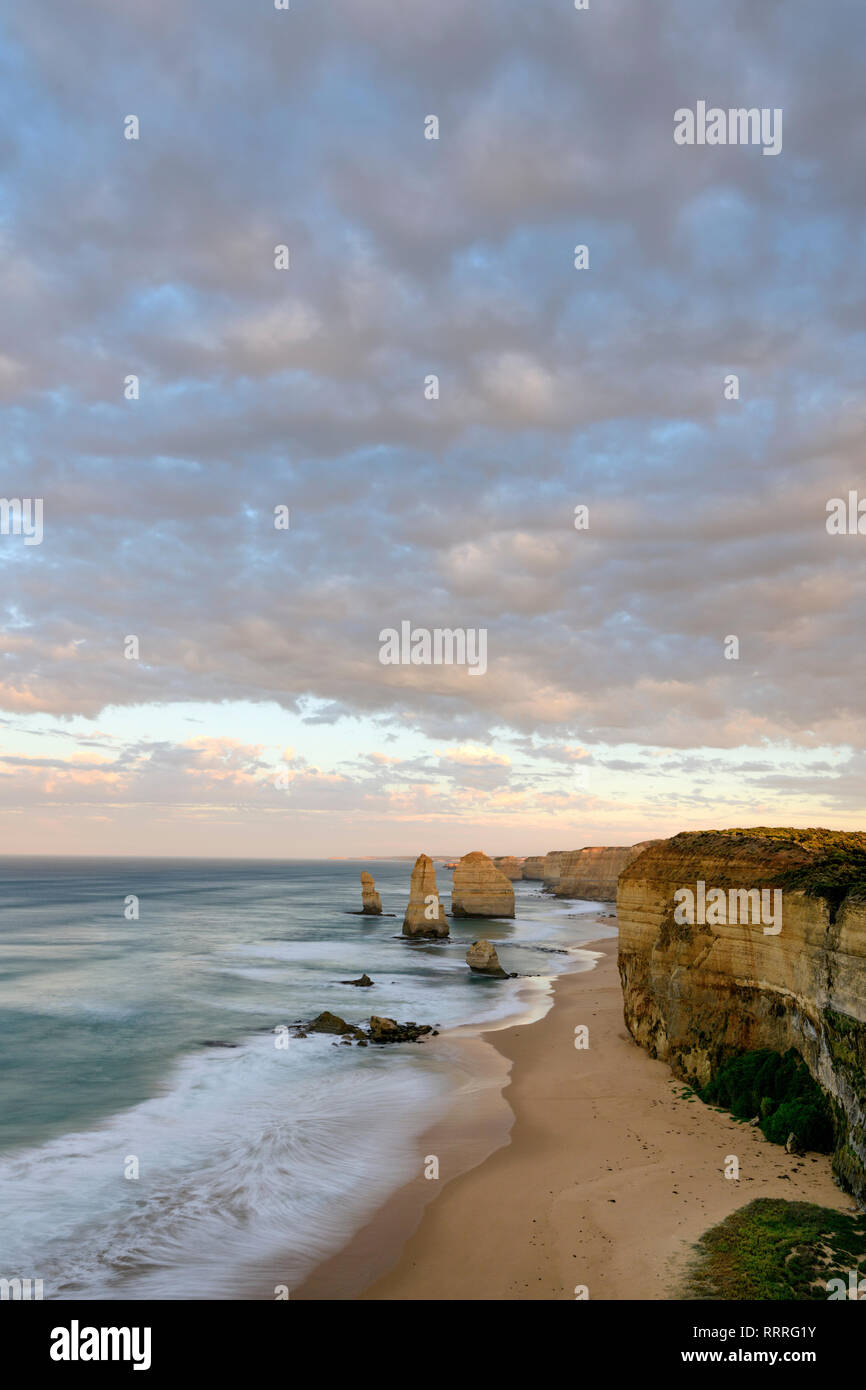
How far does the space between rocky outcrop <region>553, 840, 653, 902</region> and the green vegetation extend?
420ft

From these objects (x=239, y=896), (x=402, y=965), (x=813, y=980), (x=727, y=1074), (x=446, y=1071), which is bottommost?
(x=239, y=896)

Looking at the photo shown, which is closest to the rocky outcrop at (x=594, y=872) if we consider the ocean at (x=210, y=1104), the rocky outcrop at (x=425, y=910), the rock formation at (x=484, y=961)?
the rocky outcrop at (x=425, y=910)

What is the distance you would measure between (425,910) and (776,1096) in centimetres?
6266

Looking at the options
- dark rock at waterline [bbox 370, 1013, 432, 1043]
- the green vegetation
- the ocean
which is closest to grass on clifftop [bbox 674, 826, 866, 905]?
the green vegetation

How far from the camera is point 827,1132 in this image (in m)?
18.4

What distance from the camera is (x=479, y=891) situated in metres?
101

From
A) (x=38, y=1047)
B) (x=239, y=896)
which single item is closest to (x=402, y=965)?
(x=38, y=1047)

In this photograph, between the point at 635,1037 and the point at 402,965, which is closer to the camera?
the point at 635,1037

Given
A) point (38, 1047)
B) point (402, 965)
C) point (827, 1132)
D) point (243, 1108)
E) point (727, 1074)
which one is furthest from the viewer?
point (402, 965)

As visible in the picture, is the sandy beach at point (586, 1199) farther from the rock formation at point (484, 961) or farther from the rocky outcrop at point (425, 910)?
the rocky outcrop at point (425, 910)

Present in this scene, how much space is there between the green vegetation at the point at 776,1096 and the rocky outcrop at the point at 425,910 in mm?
56419
